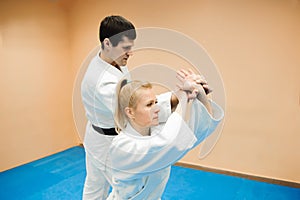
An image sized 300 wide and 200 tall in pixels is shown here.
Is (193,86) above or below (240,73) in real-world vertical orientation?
above

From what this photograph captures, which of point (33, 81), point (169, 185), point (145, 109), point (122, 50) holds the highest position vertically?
point (122, 50)

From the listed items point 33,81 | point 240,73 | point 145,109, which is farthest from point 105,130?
point 33,81

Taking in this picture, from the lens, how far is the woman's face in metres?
0.89

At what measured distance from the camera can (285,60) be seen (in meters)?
2.54

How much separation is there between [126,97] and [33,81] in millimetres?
2926

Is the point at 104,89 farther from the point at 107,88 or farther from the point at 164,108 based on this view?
the point at 164,108

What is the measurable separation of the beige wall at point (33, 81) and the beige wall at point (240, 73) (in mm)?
15

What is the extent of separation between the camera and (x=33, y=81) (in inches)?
135

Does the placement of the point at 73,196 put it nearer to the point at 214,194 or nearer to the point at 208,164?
the point at 214,194

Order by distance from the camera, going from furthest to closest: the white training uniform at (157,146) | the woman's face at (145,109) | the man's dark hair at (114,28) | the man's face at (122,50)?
the man's dark hair at (114,28), the man's face at (122,50), the woman's face at (145,109), the white training uniform at (157,146)

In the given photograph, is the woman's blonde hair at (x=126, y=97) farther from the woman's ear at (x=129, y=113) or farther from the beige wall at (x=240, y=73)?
the beige wall at (x=240, y=73)

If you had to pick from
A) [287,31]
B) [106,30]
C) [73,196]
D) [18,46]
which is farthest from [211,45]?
[18,46]

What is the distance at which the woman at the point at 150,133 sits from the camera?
2.61ft

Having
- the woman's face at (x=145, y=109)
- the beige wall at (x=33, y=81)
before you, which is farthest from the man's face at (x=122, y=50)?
the beige wall at (x=33, y=81)
